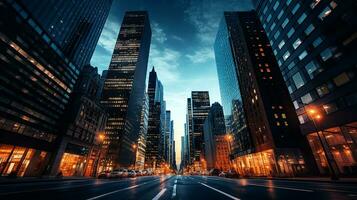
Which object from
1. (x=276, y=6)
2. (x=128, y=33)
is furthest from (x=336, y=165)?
(x=128, y=33)

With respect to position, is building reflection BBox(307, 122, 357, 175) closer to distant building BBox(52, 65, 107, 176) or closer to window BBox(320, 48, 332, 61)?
window BBox(320, 48, 332, 61)

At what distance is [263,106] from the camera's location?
53938 millimetres

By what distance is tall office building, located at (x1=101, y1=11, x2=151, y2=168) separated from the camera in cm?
11319

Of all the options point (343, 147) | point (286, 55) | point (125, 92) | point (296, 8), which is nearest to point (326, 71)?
point (343, 147)

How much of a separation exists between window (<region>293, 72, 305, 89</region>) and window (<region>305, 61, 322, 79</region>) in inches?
93.3

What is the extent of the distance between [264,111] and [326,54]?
26.8m

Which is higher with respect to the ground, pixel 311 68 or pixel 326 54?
pixel 326 54

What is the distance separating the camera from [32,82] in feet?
121

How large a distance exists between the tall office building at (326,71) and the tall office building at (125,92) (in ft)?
341

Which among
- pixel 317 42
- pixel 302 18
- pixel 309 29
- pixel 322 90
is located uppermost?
pixel 302 18

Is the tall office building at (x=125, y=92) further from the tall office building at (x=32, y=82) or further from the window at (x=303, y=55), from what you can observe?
the window at (x=303, y=55)

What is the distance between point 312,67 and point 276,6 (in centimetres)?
2366

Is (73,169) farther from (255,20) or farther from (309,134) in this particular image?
(255,20)

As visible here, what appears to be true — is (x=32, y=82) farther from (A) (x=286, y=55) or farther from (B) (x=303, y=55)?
(A) (x=286, y=55)
